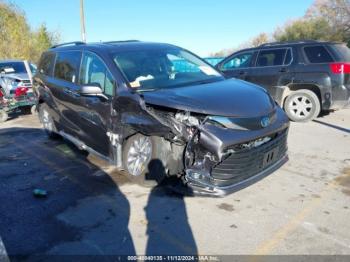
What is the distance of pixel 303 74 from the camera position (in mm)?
7828

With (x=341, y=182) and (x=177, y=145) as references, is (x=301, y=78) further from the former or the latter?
(x=177, y=145)

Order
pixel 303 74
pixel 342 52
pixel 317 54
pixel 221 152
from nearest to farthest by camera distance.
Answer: pixel 221 152 < pixel 342 52 < pixel 317 54 < pixel 303 74

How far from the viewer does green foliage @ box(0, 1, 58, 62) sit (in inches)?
1009

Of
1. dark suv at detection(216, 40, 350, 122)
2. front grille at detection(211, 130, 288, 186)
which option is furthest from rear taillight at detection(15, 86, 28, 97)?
front grille at detection(211, 130, 288, 186)

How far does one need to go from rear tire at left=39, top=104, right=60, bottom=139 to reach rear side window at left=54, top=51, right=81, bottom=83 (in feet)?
3.54

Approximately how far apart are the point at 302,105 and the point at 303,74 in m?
0.74

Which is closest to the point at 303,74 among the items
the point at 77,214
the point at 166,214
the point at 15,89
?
the point at 166,214

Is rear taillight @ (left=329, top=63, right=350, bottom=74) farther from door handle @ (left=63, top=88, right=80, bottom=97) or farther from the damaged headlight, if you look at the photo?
door handle @ (left=63, top=88, right=80, bottom=97)

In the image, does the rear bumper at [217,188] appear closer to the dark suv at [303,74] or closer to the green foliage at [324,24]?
the dark suv at [303,74]

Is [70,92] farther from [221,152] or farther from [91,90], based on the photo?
[221,152]

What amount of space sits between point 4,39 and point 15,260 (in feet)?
87.2

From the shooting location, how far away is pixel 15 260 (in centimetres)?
302

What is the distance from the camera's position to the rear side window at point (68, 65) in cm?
537

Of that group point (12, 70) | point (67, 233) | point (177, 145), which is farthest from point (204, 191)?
→ point (12, 70)
